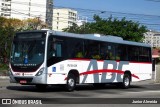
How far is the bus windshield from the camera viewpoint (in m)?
20.8

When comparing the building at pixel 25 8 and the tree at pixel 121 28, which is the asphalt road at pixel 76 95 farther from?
the building at pixel 25 8

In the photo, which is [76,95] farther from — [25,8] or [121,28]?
[25,8]

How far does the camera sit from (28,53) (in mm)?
21047

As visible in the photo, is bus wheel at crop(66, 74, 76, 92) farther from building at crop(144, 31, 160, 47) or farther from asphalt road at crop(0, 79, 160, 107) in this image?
building at crop(144, 31, 160, 47)

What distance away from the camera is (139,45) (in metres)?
29.2

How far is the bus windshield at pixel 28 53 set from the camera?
20.8 meters

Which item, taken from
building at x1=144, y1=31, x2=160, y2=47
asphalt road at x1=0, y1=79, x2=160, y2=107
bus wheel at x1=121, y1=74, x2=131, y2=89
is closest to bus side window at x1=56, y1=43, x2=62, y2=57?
asphalt road at x1=0, y1=79, x2=160, y2=107

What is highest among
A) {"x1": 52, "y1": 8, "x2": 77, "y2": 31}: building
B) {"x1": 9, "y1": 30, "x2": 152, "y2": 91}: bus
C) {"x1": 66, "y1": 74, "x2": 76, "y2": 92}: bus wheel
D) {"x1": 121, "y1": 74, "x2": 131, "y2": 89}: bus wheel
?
{"x1": 52, "y1": 8, "x2": 77, "y2": 31}: building

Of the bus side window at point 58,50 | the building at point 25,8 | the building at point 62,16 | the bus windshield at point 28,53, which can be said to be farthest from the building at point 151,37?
the bus windshield at point 28,53

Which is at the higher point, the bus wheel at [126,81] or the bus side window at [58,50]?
the bus side window at [58,50]

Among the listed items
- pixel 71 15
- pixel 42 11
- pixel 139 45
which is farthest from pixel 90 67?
pixel 71 15

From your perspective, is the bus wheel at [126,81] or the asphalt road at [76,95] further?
the bus wheel at [126,81]

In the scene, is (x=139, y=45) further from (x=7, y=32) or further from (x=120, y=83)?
(x=7, y=32)

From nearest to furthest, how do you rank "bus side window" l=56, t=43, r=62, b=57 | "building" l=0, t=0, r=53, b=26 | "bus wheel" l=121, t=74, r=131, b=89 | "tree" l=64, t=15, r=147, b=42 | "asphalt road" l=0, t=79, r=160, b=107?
"asphalt road" l=0, t=79, r=160, b=107, "bus side window" l=56, t=43, r=62, b=57, "bus wheel" l=121, t=74, r=131, b=89, "tree" l=64, t=15, r=147, b=42, "building" l=0, t=0, r=53, b=26
